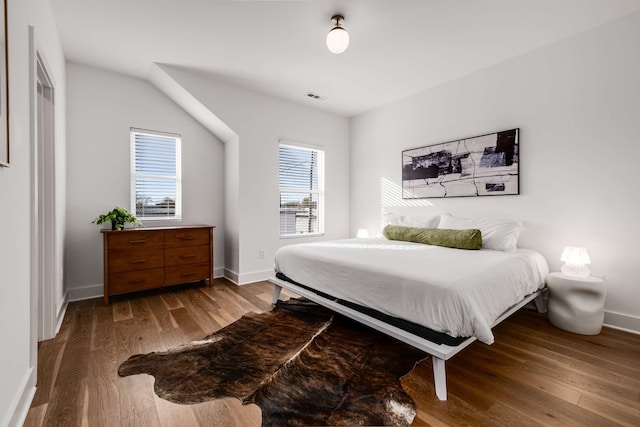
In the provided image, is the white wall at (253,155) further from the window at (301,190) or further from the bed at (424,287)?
the bed at (424,287)

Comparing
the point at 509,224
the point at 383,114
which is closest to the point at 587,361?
the point at 509,224

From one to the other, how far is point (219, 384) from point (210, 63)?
10.4ft

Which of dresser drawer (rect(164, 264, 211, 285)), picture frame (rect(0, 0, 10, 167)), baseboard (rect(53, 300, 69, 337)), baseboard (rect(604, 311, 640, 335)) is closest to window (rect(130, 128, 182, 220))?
dresser drawer (rect(164, 264, 211, 285))

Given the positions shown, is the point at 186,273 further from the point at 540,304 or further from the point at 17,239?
the point at 540,304

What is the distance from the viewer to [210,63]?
125 inches

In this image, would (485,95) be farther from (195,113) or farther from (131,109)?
(131,109)

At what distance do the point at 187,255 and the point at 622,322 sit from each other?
14.5 ft

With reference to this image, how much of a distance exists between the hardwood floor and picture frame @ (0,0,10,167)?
4.24ft

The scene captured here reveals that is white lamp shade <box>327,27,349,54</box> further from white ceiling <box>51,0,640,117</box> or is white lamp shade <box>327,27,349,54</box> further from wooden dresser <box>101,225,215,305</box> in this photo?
wooden dresser <box>101,225,215,305</box>

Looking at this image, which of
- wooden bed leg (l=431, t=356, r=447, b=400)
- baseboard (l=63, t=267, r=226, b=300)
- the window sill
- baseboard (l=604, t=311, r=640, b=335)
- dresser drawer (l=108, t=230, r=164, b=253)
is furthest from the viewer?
the window sill

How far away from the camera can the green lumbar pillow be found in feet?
9.25

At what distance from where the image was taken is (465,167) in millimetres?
3479

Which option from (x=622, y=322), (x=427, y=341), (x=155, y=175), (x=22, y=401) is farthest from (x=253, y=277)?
(x=622, y=322)

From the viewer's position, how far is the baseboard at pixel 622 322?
2.42 meters
